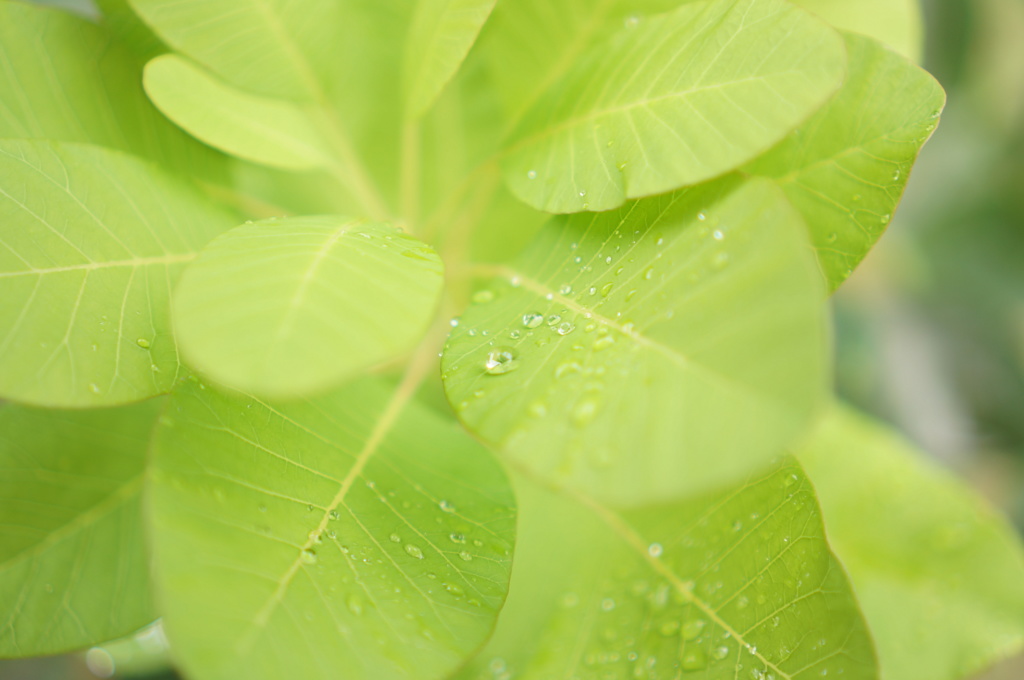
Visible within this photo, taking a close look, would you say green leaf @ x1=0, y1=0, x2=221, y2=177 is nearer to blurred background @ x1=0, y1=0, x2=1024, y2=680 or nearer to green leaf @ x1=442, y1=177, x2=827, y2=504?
green leaf @ x1=442, y1=177, x2=827, y2=504

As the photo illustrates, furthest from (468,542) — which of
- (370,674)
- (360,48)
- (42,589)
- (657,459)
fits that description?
(360,48)


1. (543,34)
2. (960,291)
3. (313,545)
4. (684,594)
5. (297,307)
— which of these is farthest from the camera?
(960,291)

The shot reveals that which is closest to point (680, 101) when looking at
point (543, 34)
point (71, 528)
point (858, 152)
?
point (858, 152)

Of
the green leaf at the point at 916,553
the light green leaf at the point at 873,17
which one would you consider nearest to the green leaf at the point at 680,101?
the light green leaf at the point at 873,17

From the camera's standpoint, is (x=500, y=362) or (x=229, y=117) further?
(x=229, y=117)

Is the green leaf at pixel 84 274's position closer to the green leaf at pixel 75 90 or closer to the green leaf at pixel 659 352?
the green leaf at pixel 75 90

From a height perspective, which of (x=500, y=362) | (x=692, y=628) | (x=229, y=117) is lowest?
(x=692, y=628)

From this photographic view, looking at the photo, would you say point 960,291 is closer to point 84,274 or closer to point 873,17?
point 873,17
